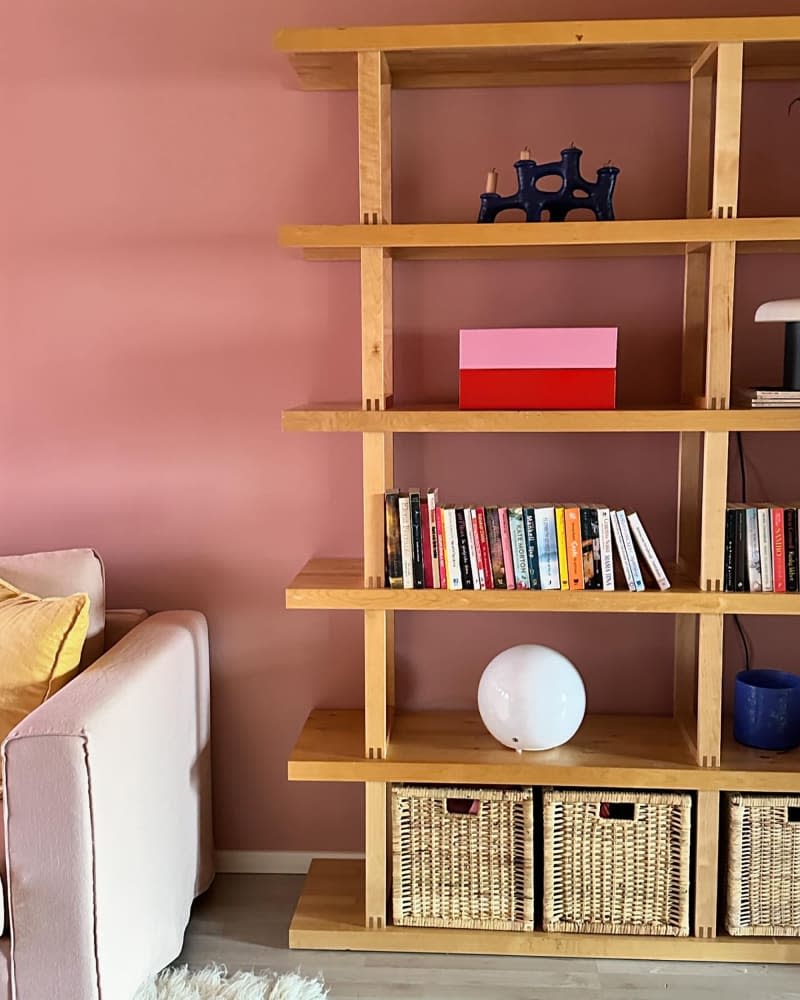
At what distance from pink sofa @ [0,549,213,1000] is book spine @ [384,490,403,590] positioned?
1.71 ft

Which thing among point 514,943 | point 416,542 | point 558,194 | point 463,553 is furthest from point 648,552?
point 514,943

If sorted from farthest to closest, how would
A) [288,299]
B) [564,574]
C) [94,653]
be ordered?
[288,299] → [94,653] → [564,574]

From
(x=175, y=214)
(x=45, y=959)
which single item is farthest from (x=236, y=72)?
(x=45, y=959)

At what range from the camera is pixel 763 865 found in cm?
243

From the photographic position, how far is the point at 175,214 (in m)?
2.71

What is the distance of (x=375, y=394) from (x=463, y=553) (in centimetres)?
39

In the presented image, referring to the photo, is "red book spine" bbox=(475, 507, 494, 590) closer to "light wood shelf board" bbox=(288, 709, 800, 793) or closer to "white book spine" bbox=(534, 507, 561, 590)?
"white book spine" bbox=(534, 507, 561, 590)

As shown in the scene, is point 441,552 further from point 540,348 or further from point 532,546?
point 540,348

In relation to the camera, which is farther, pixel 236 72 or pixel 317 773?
pixel 236 72

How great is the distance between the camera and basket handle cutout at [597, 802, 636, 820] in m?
2.46

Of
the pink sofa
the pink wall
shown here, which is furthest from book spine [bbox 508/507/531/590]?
the pink sofa

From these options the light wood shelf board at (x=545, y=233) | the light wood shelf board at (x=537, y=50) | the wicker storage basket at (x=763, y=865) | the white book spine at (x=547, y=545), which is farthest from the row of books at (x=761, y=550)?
the light wood shelf board at (x=537, y=50)

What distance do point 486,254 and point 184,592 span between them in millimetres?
1137

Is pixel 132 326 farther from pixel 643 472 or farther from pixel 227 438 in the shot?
pixel 643 472
